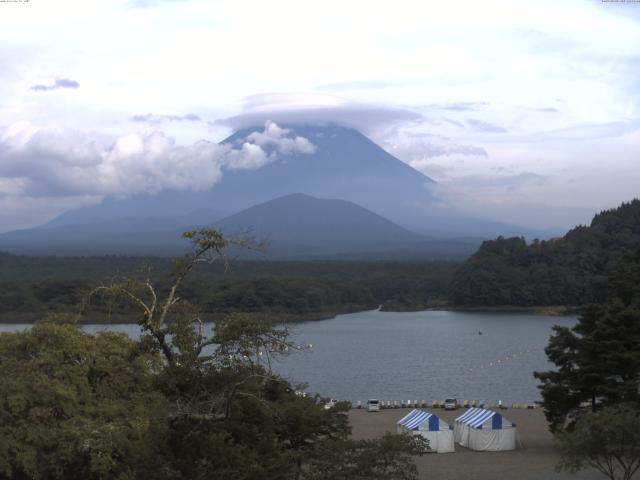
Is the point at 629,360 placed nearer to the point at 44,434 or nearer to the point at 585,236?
the point at 44,434

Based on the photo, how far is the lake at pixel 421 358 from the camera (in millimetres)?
24328

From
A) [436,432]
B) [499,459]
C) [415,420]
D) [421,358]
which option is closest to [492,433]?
[499,459]

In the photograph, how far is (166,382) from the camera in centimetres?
691

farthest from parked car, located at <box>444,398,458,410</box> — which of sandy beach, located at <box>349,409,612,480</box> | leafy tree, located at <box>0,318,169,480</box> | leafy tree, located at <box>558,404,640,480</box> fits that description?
leafy tree, located at <box>0,318,169,480</box>

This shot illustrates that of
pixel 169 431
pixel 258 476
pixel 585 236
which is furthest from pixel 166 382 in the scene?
pixel 585 236

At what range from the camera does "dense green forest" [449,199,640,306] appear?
57.0m

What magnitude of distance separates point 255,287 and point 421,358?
69.7 feet

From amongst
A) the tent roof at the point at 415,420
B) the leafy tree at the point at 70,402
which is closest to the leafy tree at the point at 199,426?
the leafy tree at the point at 70,402

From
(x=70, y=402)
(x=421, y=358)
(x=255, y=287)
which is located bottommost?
(x=421, y=358)

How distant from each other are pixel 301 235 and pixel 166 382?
140 metres

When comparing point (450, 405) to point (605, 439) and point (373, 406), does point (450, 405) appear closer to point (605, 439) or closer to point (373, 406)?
point (373, 406)

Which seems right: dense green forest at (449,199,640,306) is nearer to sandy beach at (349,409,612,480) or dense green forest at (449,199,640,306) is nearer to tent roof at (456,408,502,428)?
sandy beach at (349,409,612,480)

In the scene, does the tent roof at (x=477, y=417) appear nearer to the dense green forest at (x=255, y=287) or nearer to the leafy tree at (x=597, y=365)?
the leafy tree at (x=597, y=365)

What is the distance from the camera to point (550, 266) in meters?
60.6
